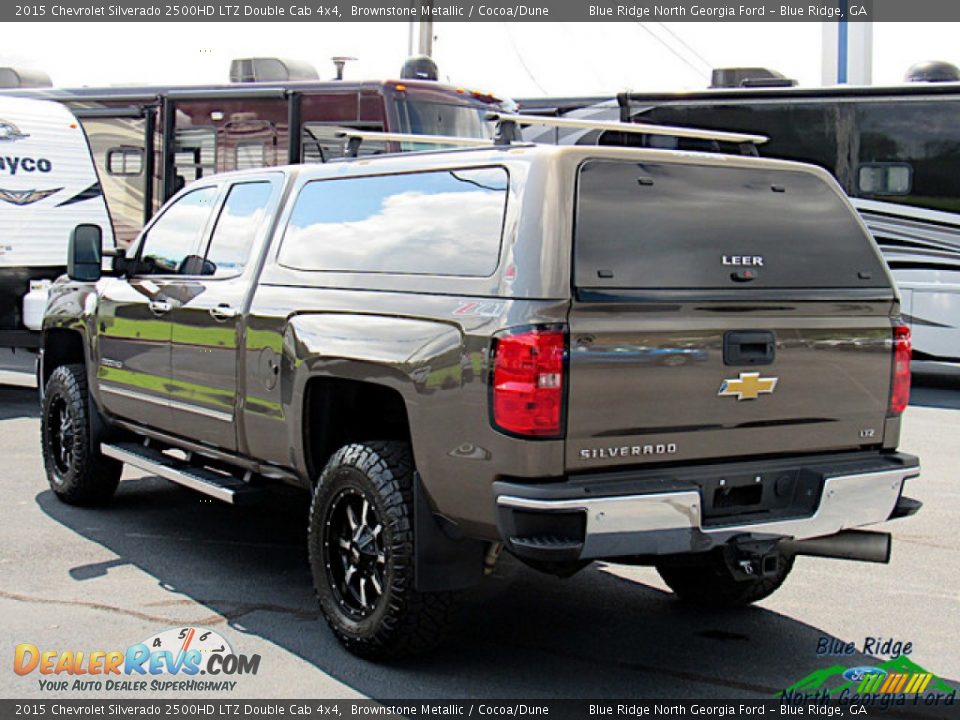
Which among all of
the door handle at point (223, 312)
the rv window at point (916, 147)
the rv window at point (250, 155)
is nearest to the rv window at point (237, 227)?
the door handle at point (223, 312)

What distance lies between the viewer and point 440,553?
194 inches

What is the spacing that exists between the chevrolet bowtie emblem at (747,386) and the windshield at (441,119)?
907 cm

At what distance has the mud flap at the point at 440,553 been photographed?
16.0 ft

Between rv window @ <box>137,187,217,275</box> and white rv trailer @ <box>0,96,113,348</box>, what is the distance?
18.6ft

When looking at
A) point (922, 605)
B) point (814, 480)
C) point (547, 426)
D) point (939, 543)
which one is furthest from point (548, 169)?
point (939, 543)

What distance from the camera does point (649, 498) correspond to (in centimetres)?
457

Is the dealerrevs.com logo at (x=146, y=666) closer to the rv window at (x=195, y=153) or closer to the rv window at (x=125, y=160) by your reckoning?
the rv window at (x=195, y=153)

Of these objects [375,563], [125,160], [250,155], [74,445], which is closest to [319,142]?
[250,155]

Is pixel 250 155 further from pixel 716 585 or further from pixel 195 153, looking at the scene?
pixel 716 585

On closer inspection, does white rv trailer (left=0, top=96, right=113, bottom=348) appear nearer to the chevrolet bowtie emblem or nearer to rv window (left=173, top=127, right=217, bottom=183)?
rv window (left=173, top=127, right=217, bottom=183)

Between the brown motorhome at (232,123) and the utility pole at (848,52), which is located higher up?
the utility pole at (848,52)

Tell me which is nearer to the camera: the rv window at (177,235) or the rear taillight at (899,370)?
the rear taillight at (899,370)

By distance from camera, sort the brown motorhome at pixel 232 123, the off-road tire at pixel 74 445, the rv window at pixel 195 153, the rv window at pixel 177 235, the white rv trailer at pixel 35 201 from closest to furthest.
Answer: the rv window at pixel 177 235 < the off-road tire at pixel 74 445 < the white rv trailer at pixel 35 201 < the brown motorhome at pixel 232 123 < the rv window at pixel 195 153

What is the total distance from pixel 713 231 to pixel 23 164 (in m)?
A: 10.00
